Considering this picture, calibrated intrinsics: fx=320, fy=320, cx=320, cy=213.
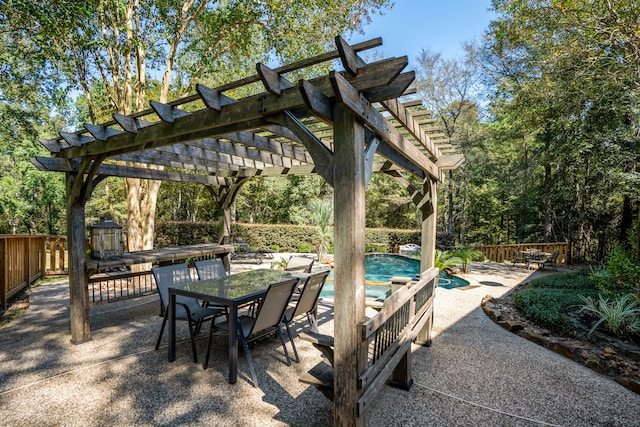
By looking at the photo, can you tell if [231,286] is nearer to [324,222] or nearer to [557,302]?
[557,302]

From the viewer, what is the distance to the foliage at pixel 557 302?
13.7 ft

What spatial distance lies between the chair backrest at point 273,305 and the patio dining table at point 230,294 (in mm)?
214

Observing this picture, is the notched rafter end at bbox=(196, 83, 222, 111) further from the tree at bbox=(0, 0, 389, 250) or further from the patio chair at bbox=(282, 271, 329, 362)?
the tree at bbox=(0, 0, 389, 250)

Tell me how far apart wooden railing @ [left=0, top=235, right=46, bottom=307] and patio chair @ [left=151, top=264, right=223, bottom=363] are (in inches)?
121

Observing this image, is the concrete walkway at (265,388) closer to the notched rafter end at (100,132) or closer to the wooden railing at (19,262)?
the wooden railing at (19,262)

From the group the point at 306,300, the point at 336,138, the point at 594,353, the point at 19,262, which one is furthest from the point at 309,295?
the point at 19,262

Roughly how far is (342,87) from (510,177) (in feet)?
53.8

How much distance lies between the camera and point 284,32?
23.8 ft

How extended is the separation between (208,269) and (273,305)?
2133mm

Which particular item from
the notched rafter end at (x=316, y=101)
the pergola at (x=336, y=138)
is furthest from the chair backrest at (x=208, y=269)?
the notched rafter end at (x=316, y=101)

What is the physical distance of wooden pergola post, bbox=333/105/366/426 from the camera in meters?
1.90

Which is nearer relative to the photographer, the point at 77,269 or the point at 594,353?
the point at 594,353

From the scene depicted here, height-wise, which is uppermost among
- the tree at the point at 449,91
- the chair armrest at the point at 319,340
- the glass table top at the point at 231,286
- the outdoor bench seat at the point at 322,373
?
the tree at the point at 449,91

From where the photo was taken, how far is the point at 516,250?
37.4ft
